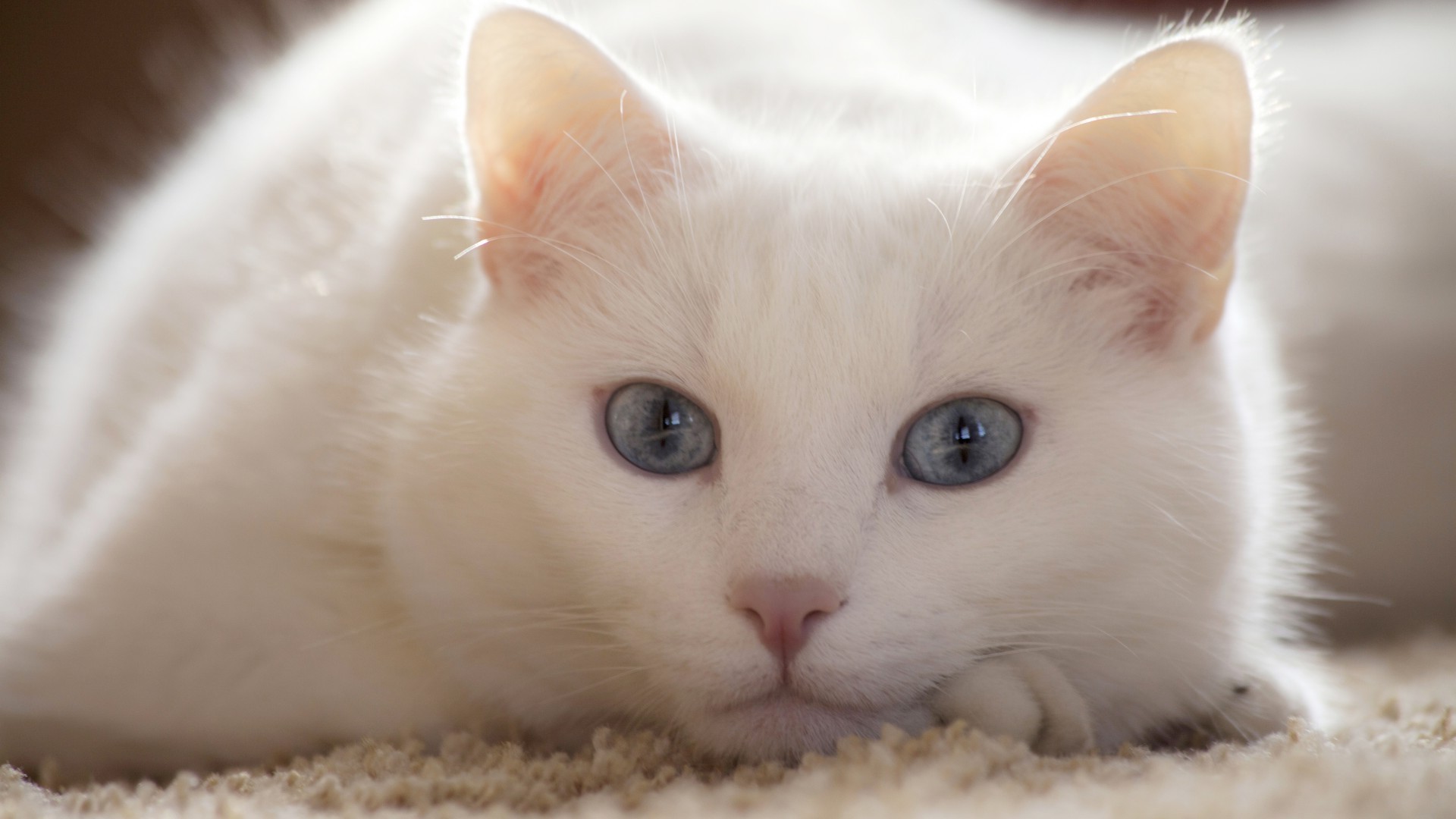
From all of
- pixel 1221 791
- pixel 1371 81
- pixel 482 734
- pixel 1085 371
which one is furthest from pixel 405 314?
pixel 1371 81

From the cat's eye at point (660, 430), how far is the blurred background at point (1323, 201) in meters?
1.30

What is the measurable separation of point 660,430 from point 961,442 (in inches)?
10.9

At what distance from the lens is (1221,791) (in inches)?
36.3

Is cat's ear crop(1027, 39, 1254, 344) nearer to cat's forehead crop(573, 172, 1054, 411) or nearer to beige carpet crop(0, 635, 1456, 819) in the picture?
cat's forehead crop(573, 172, 1054, 411)

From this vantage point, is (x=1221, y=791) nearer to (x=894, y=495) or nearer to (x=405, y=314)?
(x=894, y=495)

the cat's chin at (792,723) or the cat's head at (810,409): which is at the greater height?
the cat's head at (810,409)

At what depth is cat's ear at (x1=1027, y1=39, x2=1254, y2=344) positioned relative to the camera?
3.85 ft

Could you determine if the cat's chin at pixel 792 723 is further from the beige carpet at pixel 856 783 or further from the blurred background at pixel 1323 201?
the blurred background at pixel 1323 201

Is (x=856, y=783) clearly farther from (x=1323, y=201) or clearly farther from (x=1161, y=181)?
(x=1323, y=201)

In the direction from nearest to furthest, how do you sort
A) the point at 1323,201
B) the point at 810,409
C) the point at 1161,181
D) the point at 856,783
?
1. the point at 856,783
2. the point at 810,409
3. the point at 1161,181
4. the point at 1323,201

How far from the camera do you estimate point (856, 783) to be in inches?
37.9

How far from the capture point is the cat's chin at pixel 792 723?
3.59ft

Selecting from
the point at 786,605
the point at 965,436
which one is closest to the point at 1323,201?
the point at 965,436

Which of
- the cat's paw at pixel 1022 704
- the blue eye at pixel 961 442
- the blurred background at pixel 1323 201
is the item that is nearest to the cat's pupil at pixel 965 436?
the blue eye at pixel 961 442
